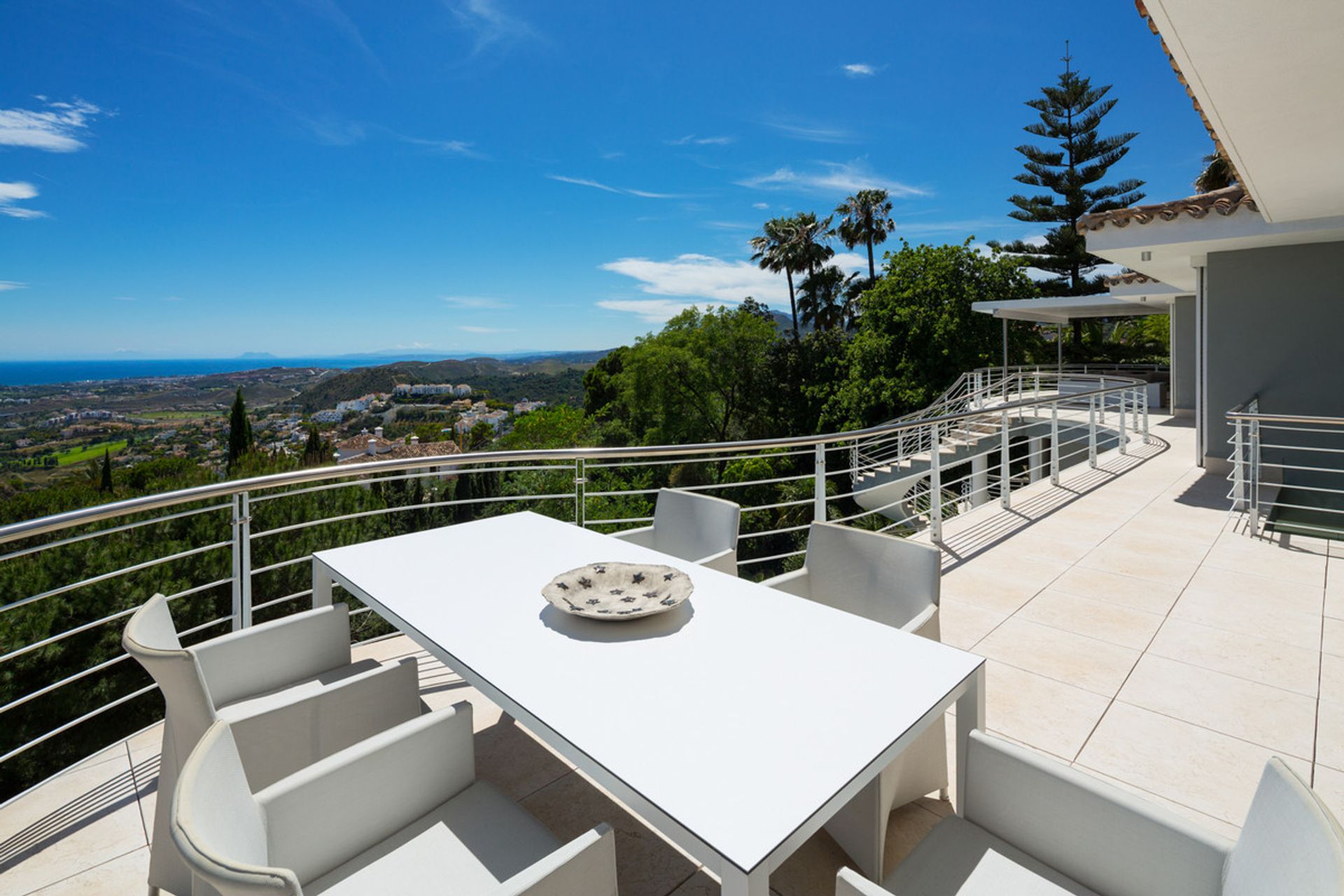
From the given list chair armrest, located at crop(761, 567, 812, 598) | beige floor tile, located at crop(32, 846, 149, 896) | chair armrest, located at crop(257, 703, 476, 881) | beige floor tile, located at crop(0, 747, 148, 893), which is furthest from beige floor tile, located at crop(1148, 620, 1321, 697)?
beige floor tile, located at crop(0, 747, 148, 893)

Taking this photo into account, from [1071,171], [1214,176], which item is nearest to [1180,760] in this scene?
[1214,176]

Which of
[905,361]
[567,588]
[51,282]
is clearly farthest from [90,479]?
[51,282]

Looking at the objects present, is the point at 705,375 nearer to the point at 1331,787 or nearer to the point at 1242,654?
the point at 1242,654

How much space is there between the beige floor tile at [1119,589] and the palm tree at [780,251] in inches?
862

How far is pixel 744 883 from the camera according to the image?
775mm

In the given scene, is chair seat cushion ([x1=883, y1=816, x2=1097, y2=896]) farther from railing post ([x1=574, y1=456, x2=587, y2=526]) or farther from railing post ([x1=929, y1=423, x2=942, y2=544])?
railing post ([x1=929, y1=423, x2=942, y2=544])

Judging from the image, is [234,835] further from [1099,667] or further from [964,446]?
[964,446]

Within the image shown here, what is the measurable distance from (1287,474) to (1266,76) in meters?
5.22

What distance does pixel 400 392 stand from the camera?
23.8 metres

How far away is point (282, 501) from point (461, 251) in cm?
3301

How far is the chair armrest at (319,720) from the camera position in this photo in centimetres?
136

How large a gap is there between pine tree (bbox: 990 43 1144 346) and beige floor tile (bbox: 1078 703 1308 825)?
67.9 feet

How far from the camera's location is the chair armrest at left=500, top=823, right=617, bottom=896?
2.72ft

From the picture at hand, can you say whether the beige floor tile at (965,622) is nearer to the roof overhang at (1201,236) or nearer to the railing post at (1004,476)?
the railing post at (1004,476)
